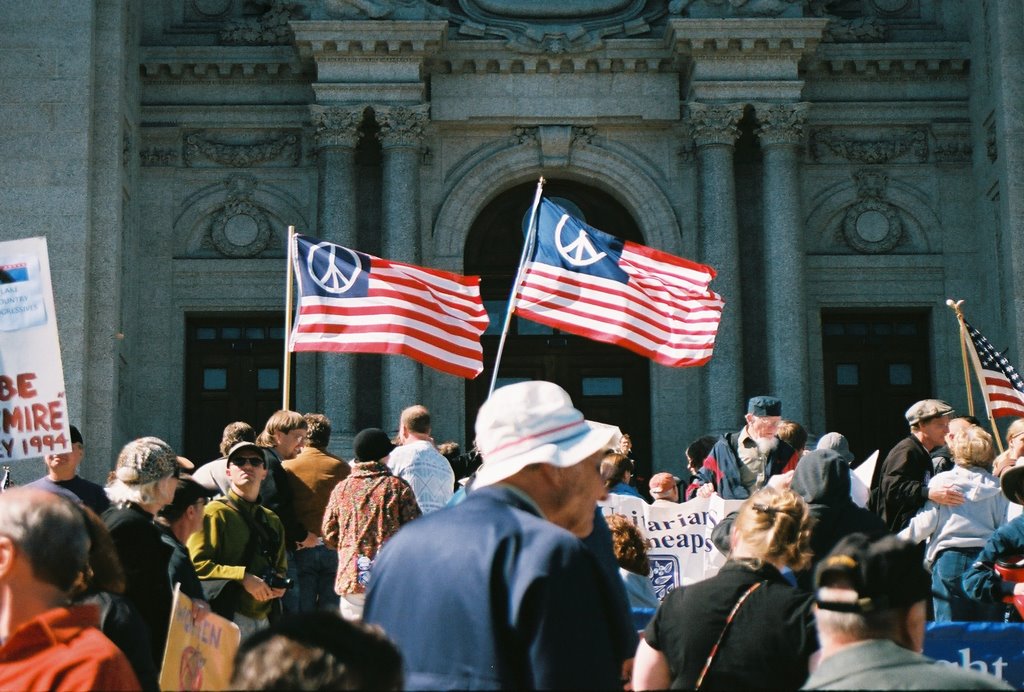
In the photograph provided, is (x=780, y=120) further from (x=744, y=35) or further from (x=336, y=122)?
(x=336, y=122)

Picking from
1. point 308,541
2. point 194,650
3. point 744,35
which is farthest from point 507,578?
point 744,35

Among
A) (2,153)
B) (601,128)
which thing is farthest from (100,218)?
(601,128)

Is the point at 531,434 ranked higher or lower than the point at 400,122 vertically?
lower

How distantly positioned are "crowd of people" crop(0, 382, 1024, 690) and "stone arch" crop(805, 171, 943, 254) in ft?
41.6

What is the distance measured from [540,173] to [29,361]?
13090 mm

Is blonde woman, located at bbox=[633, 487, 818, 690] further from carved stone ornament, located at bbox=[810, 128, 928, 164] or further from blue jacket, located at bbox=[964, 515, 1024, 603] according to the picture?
carved stone ornament, located at bbox=[810, 128, 928, 164]

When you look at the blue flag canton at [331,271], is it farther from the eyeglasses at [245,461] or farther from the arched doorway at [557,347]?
the arched doorway at [557,347]

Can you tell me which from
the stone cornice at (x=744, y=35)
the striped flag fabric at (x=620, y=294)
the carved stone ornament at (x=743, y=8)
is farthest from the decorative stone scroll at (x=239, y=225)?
the striped flag fabric at (x=620, y=294)

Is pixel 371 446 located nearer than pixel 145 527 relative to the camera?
No

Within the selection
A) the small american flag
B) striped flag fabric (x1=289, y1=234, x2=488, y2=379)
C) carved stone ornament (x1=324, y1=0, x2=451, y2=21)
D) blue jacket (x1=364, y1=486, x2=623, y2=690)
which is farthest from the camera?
carved stone ornament (x1=324, y1=0, x2=451, y2=21)

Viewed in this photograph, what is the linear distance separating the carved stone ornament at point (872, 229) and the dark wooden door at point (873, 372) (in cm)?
98

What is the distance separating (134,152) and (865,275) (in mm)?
10824

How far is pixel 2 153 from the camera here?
2098 cm

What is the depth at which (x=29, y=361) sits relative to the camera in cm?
1071
